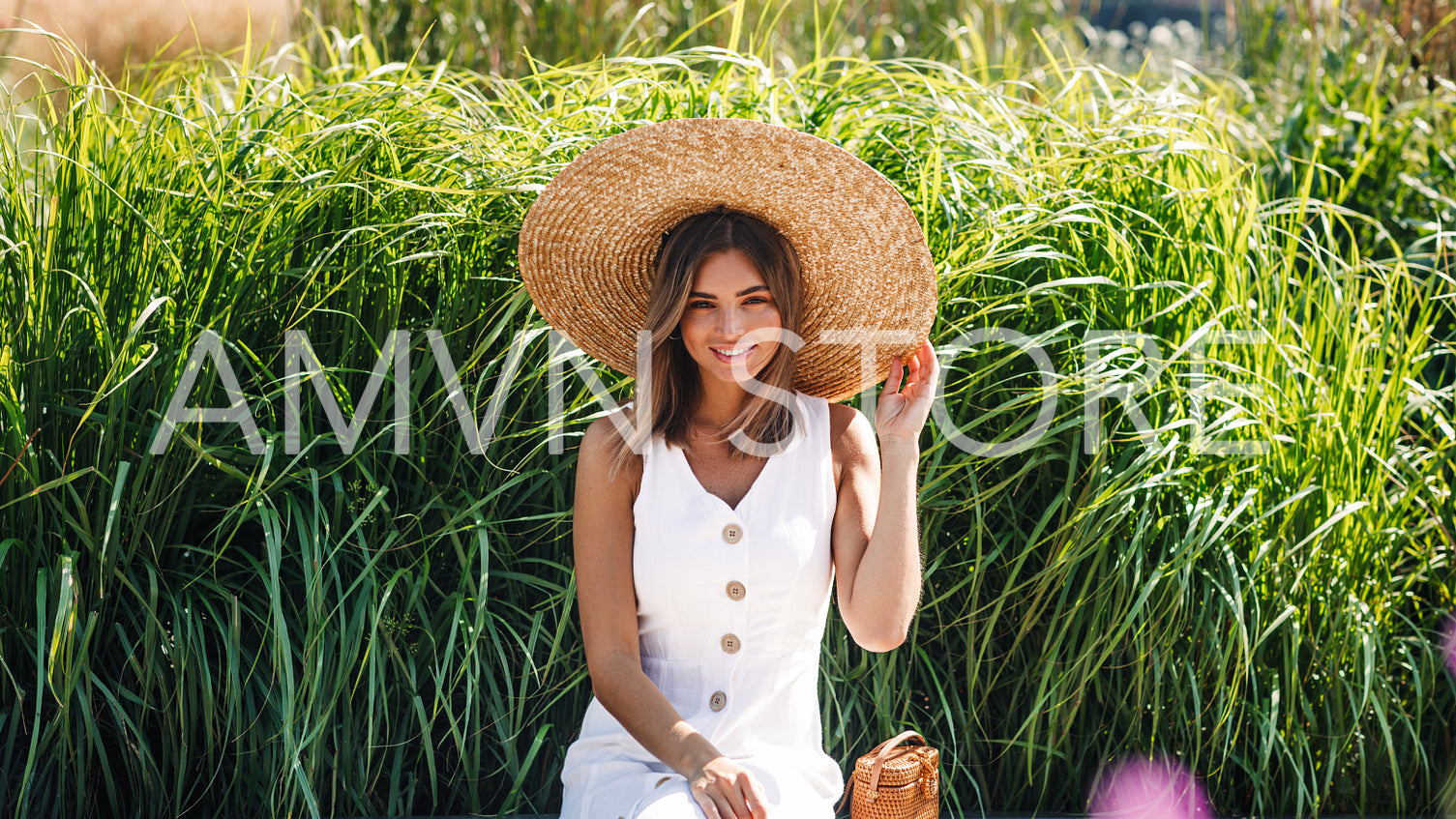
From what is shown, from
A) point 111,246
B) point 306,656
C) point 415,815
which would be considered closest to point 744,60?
point 111,246

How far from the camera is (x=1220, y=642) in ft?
8.77

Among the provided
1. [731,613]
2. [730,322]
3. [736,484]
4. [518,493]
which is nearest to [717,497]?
[736,484]

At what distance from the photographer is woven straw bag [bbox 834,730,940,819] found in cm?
182

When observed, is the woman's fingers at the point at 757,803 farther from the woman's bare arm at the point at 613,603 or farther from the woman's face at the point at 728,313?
the woman's face at the point at 728,313

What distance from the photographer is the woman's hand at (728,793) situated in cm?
180

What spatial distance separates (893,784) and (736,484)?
57 cm

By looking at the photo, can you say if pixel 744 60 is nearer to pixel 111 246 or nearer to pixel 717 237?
pixel 717 237

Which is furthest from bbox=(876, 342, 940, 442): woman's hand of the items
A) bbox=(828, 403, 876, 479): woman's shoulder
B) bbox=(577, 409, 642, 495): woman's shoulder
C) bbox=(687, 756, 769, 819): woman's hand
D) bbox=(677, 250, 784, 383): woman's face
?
bbox=(687, 756, 769, 819): woman's hand

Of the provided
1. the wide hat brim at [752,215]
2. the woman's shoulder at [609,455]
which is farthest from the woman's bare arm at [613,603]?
the wide hat brim at [752,215]

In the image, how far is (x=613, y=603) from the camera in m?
2.01

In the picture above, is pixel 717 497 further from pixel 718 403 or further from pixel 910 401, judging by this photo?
pixel 910 401

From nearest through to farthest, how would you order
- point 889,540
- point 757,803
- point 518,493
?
point 757,803
point 889,540
point 518,493

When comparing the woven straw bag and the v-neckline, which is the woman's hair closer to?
the v-neckline

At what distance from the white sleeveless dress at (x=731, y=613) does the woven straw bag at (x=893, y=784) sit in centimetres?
16
